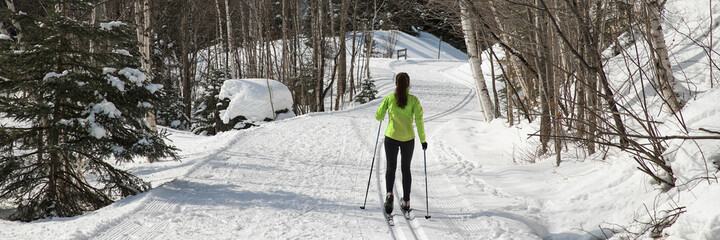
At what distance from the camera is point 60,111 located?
6.43 m

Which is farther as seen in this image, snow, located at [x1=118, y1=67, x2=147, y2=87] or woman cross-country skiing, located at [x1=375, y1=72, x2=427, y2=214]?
snow, located at [x1=118, y1=67, x2=147, y2=87]

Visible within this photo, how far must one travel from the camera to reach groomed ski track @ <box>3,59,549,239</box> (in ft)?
15.8

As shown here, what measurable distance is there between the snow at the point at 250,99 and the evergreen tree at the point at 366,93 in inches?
349

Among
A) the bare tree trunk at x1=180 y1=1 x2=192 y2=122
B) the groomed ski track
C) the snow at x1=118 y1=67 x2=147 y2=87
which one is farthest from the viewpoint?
the bare tree trunk at x1=180 y1=1 x2=192 y2=122

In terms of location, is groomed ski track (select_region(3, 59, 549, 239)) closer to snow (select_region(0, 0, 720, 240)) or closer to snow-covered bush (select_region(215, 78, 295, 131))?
snow (select_region(0, 0, 720, 240))

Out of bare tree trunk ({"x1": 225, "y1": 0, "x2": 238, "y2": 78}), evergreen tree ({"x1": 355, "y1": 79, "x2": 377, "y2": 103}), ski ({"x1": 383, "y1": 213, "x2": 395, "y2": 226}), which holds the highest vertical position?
bare tree trunk ({"x1": 225, "y1": 0, "x2": 238, "y2": 78})

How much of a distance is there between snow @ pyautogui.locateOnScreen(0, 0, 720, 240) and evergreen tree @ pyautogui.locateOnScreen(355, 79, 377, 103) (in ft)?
51.1

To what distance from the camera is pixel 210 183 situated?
7027mm

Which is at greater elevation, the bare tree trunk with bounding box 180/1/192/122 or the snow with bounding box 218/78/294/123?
the bare tree trunk with bounding box 180/1/192/122

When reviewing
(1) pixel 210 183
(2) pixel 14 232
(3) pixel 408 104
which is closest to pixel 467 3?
(3) pixel 408 104

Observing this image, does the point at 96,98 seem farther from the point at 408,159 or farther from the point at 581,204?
the point at 581,204

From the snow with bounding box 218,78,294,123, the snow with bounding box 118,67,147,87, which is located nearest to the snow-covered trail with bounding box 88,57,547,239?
the snow with bounding box 118,67,147,87

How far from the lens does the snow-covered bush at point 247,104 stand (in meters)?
17.1

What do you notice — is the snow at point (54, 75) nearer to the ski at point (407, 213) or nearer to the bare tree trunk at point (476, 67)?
the ski at point (407, 213)
